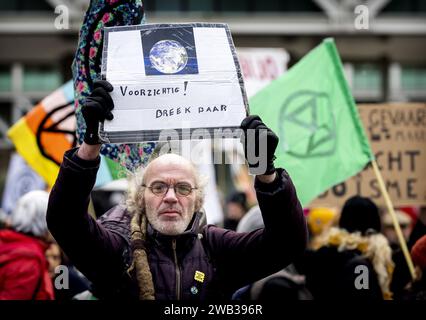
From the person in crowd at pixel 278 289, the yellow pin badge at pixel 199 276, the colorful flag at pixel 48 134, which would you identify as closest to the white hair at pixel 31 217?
the person in crowd at pixel 278 289

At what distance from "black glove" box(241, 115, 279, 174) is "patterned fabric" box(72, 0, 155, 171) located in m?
0.99

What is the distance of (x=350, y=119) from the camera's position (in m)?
5.36

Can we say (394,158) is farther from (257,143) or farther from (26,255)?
(257,143)

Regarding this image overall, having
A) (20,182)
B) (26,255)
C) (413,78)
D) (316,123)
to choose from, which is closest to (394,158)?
(316,123)

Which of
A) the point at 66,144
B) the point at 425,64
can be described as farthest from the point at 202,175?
the point at 425,64

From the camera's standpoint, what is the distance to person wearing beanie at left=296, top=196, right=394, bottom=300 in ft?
14.8

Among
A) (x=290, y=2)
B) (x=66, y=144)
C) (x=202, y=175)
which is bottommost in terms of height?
(x=202, y=175)

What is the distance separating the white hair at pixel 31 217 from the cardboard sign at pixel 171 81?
5.52 ft

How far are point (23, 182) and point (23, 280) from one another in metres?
4.78

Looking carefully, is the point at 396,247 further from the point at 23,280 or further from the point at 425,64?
the point at 425,64

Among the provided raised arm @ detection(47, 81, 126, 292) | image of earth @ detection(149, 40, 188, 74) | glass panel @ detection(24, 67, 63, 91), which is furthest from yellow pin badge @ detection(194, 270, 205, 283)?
glass panel @ detection(24, 67, 63, 91)

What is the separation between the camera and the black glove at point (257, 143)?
287 cm

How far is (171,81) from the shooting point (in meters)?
3.13

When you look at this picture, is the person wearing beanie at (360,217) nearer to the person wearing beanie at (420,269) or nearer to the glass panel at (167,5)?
the person wearing beanie at (420,269)
